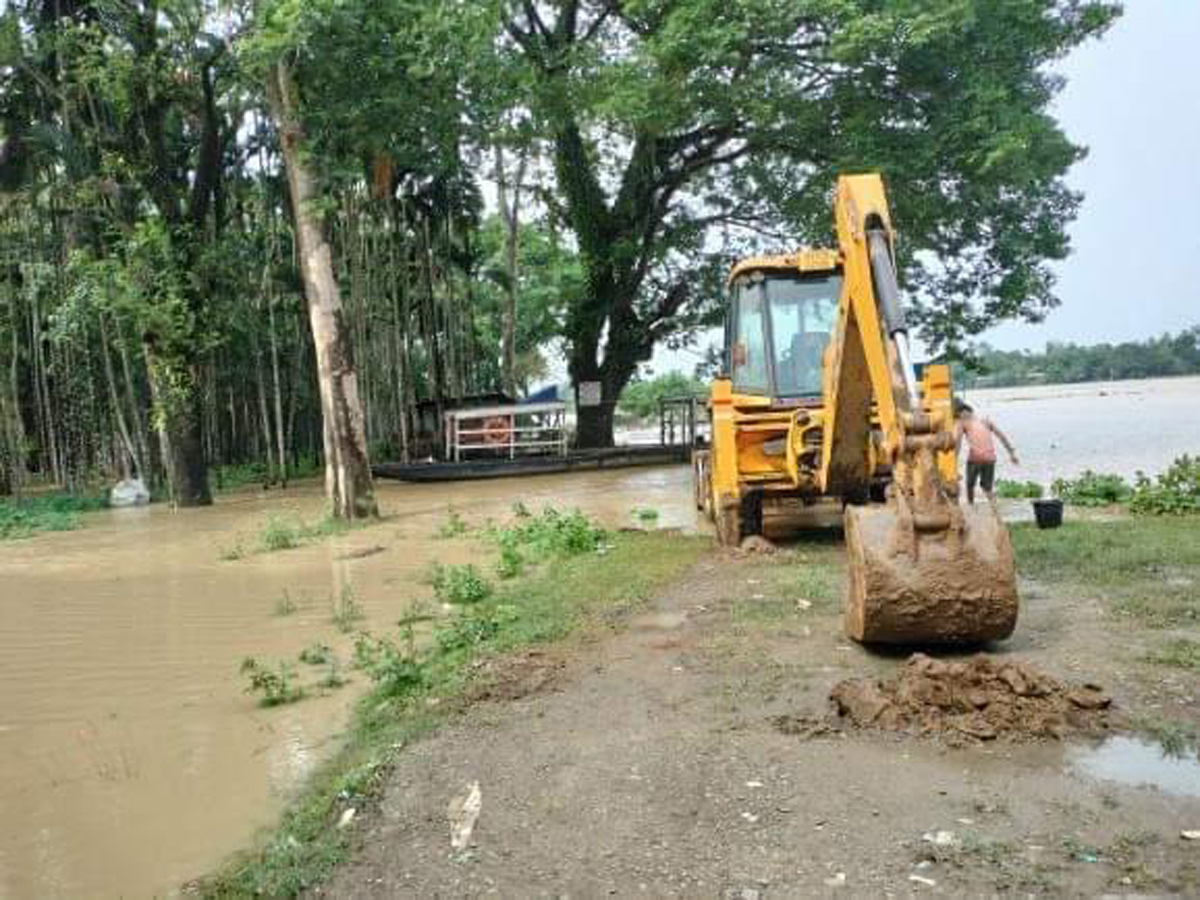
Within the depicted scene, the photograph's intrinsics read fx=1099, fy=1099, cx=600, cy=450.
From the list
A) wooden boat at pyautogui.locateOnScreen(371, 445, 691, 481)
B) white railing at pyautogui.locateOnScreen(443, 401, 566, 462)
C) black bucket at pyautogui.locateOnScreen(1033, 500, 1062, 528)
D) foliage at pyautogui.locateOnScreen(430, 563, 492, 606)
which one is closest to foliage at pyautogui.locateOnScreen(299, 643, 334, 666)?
foliage at pyautogui.locateOnScreen(430, 563, 492, 606)

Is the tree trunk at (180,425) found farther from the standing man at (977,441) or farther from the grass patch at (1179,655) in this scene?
the grass patch at (1179,655)

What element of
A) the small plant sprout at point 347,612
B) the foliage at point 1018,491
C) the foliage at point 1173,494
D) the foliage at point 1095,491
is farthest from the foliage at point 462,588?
the foliage at point 1018,491

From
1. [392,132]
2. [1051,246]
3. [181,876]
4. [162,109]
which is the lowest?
[181,876]

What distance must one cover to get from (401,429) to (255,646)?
18882mm

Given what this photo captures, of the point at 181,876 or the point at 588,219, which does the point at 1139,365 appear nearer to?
the point at 588,219

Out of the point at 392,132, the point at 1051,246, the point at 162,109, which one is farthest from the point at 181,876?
the point at 1051,246

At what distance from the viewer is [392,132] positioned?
59.6 ft

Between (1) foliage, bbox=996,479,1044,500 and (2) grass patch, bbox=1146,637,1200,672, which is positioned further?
(1) foliage, bbox=996,479,1044,500

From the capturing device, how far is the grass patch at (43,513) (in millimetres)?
18031

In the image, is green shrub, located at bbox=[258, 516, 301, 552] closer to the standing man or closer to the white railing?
the standing man

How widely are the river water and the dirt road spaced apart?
956 mm

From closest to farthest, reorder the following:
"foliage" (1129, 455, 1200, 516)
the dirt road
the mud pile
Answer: the dirt road → the mud pile → "foliage" (1129, 455, 1200, 516)

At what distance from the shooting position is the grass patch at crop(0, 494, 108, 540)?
18.0 meters

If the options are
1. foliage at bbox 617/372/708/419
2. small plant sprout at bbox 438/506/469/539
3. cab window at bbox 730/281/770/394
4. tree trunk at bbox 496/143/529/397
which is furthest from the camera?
foliage at bbox 617/372/708/419
